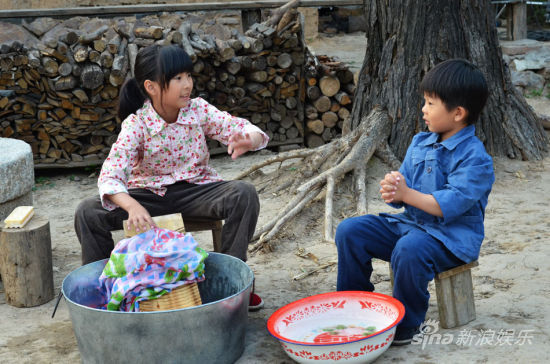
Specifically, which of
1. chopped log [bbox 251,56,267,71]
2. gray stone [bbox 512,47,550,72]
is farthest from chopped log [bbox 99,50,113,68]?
gray stone [bbox 512,47,550,72]

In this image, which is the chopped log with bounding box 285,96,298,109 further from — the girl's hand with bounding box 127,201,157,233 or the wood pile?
the girl's hand with bounding box 127,201,157,233

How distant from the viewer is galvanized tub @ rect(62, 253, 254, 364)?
250cm

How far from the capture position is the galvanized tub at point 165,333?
2498 millimetres

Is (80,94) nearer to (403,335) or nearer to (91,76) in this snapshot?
(91,76)

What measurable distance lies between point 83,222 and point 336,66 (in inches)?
176

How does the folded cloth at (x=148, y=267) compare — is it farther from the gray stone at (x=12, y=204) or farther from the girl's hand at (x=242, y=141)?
the gray stone at (x=12, y=204)

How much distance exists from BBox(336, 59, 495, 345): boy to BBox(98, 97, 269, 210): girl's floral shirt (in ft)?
2.44

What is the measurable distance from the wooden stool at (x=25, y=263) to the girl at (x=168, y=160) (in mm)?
502

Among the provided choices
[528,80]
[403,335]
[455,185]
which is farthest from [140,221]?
[528,80]

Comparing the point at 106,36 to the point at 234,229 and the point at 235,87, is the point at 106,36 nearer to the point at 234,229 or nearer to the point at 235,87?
the point at 235,87

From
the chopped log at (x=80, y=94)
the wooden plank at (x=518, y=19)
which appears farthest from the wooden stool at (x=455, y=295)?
the wooden plank at (x=518, y=19)

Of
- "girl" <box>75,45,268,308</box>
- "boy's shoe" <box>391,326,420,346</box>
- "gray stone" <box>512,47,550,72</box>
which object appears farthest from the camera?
"gray stone" <box>512,47,550,72</box>

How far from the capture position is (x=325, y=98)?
6.94 metres

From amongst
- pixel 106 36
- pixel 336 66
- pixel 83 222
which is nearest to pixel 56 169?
pixel 106 36
